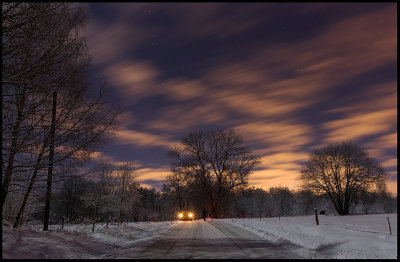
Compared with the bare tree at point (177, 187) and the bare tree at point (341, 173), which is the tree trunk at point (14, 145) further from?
the bare tree at point (177, 187)

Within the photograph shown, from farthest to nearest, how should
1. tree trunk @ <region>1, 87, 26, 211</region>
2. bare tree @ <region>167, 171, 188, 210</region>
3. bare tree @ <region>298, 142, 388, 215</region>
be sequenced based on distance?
bare tree @ <region>167, 171, 188, 210</region>
bare tree @ <region>298, 142, 388, 215</region>
tree trunk @ <region>1, 87, 26, 211</region>

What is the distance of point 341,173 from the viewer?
141 ft

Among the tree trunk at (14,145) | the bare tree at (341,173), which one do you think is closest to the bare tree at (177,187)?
the bare tree at (341,173)

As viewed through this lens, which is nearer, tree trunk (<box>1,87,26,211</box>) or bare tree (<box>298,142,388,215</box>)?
tree trunk (<box>1,87,26,211</box>)

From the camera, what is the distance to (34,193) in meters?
10.1

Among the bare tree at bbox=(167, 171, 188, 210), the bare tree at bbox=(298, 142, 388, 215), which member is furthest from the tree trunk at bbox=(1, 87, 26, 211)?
the bare tree at bbox=(167, 171, 188, 210)

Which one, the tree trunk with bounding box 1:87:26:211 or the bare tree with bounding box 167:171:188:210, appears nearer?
the tree trunk with bounding box 1:87:26:211

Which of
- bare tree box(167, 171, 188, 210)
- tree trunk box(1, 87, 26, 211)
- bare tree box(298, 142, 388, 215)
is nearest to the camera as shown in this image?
tree trunk box(1, 87, 26, 211)

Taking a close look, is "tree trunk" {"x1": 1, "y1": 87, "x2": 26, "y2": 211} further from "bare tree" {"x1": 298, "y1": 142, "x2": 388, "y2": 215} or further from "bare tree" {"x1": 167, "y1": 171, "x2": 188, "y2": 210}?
"bare tree" {"x1": 167, "y1": 171, "x2": 188, "y2": 210}

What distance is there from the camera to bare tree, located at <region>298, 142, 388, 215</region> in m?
41.2

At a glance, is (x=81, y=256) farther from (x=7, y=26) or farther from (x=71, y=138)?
(x=7, y=26)

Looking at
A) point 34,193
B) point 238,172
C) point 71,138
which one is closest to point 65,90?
point 71,138

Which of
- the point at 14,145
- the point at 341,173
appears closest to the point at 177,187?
the point at 341,173

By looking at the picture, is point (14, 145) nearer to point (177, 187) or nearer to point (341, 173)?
point (341, 173)
